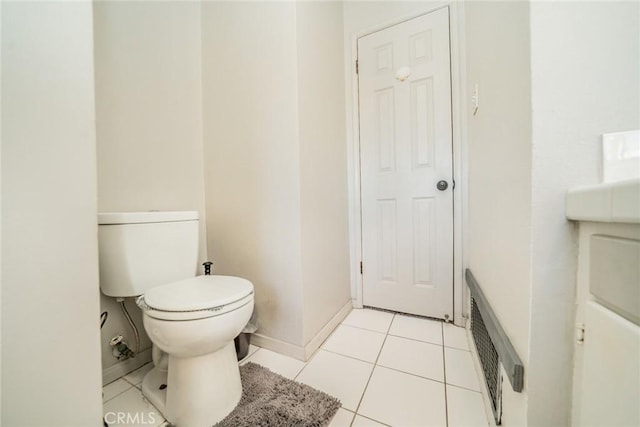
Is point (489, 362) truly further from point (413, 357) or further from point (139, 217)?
point (139, 217)

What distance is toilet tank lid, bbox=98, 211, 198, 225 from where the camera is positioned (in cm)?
89

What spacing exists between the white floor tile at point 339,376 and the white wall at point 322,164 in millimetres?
127

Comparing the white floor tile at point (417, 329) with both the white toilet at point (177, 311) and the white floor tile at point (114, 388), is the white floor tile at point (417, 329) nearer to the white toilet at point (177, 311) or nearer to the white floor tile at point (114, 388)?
the white toilet at point (177, 311)

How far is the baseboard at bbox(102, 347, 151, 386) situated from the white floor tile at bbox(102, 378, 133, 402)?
0.9 inches

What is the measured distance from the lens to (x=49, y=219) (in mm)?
595

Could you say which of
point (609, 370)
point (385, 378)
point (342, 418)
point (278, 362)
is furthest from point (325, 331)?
point (609, 370)

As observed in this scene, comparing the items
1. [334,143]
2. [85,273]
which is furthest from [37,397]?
[334,143]

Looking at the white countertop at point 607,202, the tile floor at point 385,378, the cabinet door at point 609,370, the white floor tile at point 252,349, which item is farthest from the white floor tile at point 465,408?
the white floor tile at point 252,349

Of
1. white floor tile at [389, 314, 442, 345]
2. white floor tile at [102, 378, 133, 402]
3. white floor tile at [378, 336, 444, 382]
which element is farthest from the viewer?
white floor tile at [389, 314, 442, 345]

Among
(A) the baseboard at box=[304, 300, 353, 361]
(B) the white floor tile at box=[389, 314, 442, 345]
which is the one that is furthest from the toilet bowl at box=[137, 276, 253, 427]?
(B) the white floor tile at box=[389, 314, 442, 345]

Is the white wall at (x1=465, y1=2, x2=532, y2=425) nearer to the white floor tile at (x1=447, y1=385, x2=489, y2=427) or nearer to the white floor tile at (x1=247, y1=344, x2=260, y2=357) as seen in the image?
the white floor tile at (x1=447, y1=385, x2=489, y2=427)

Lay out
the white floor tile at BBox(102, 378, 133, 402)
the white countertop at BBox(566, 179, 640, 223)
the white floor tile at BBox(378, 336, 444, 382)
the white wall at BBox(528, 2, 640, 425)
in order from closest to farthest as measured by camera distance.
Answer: the white countertop at BBox(566, 179, 640, 223)
the white wall at BBox(528, 2, 640, 425)
the white floor tile at BBox(102, 378, 133, 402)
the white floor tile at BBox(378, 336, 444, 382)

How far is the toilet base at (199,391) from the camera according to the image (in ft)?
2.58

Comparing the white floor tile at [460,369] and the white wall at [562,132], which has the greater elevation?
the white wall at [562,132]
